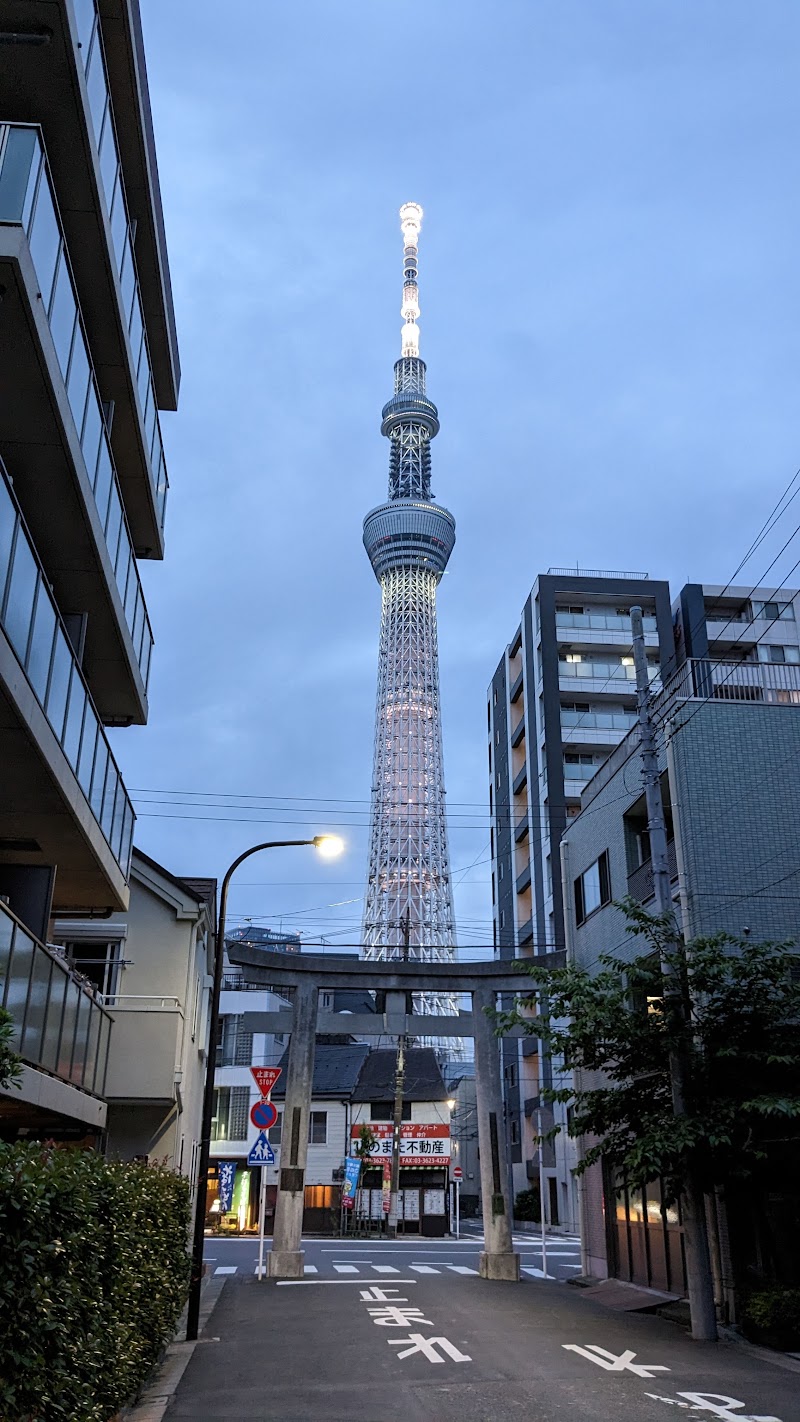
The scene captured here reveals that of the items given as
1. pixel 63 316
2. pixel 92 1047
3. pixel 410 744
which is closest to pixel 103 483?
pixel 63 316

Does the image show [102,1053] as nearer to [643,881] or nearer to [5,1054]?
[643,881]

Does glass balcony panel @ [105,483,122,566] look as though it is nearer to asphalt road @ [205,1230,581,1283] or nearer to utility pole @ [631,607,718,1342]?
utility pole @ [631,607,718,1342]

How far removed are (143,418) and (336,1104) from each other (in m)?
44.9

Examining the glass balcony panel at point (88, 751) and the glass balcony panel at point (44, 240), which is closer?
the glass balcony panel at point (44, 240)

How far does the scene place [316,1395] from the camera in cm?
1184

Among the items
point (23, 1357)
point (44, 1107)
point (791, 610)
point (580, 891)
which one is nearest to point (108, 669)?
point (44, 1107)

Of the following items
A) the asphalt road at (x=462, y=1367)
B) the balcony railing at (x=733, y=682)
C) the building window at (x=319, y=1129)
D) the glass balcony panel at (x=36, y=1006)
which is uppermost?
the balcony railing at (x=733, y=682)

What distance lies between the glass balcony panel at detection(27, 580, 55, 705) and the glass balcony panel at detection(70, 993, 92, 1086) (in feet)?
15.9

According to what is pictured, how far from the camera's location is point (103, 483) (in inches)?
588

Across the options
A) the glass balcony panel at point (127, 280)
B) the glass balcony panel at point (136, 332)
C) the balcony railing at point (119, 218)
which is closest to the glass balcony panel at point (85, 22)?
the balcony railing at point (119, 218)

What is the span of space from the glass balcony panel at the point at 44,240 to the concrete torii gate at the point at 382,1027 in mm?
18219

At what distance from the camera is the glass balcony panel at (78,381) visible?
40.9ft

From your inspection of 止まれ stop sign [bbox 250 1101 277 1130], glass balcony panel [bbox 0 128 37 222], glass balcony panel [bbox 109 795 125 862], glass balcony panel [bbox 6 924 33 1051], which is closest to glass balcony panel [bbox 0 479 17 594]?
glass balcony panel [bbox 0 128 37 222]

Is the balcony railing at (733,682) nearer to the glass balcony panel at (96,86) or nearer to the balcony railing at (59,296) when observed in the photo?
the balcony railing at (59,296)
